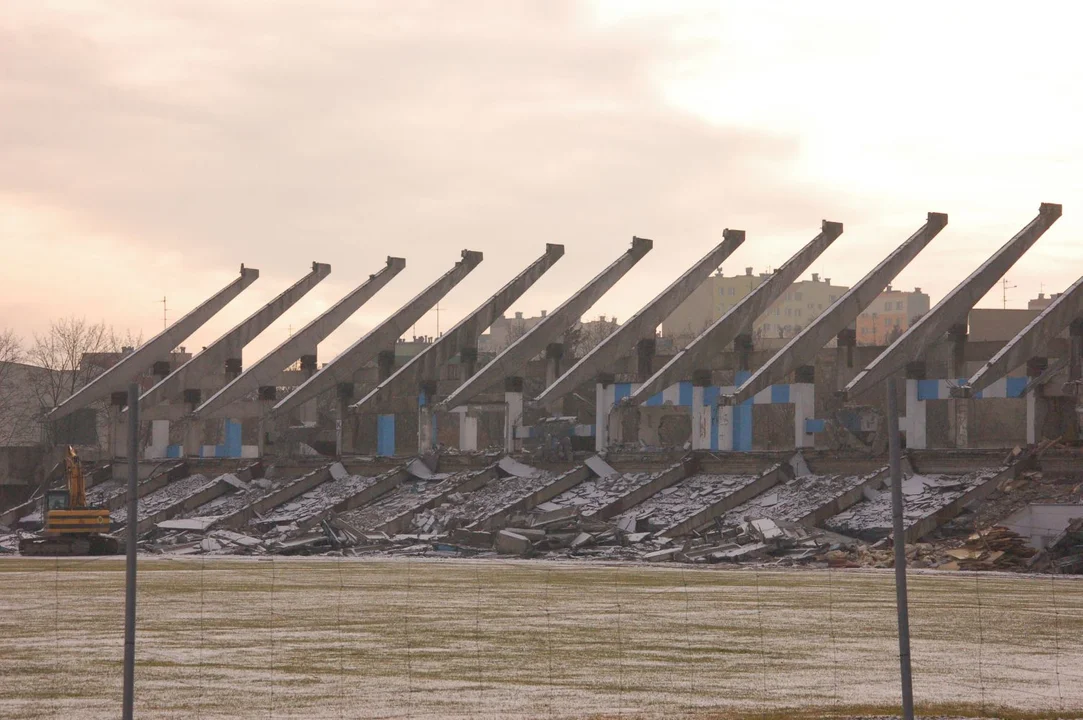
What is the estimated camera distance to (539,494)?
51.4 metres

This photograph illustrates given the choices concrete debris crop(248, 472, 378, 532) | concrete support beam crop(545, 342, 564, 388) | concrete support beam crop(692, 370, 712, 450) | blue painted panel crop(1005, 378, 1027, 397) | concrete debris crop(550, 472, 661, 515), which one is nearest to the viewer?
blue painted panel crop(1005, 378, 1027, 397)

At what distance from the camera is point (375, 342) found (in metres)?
69.9

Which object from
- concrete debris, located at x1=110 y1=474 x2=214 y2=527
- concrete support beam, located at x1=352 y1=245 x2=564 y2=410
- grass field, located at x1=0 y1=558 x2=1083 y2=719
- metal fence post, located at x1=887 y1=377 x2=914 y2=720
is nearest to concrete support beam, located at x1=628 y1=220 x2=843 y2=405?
concrete support beam, located at x1=352 y1=245 x2=564 y2=410

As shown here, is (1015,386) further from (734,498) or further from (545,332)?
(545,332)

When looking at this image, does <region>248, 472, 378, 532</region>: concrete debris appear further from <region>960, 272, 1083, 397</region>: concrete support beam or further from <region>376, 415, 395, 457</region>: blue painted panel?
<region>960, 272, 1083, 397</region>: concrete support beam

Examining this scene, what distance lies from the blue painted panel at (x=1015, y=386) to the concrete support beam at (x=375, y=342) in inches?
1136

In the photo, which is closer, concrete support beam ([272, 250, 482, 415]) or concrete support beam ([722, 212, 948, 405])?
concrete support beam ([722, 212, 948, 405])

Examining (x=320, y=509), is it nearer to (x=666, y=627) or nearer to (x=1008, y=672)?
(x=666, y=627)

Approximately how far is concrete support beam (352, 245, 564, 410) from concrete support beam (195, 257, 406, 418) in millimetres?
5250

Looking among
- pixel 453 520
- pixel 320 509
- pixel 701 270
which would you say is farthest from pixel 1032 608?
pixel 701 270

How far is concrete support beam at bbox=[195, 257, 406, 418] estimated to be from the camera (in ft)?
228

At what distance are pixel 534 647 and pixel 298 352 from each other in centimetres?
5398

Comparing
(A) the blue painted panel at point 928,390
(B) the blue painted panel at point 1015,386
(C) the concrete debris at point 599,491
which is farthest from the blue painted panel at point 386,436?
(B) the blue painted panel at point 1015,386

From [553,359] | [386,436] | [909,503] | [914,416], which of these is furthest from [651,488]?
[386,436]
